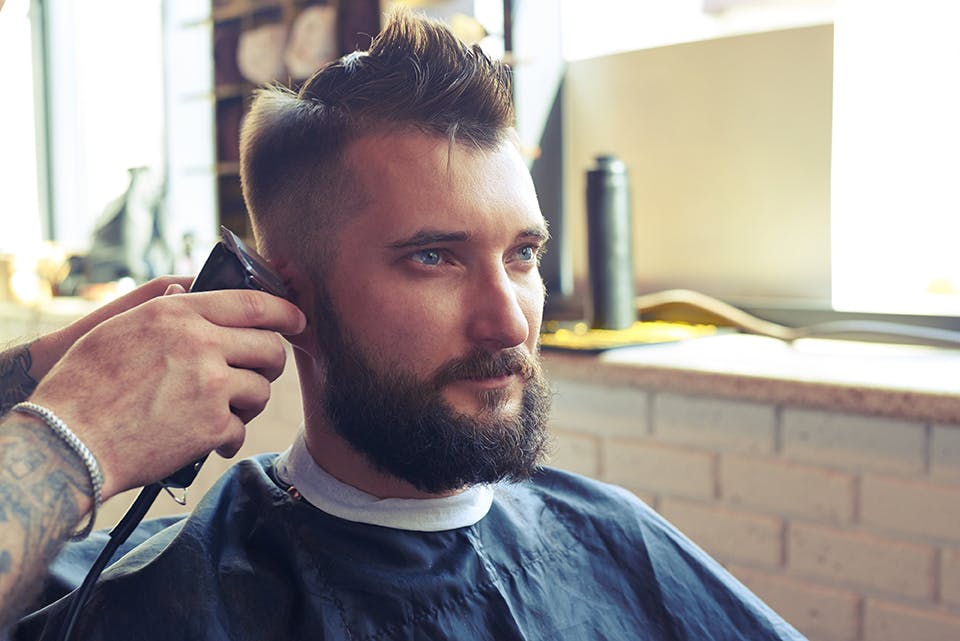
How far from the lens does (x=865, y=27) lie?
2.23 metres

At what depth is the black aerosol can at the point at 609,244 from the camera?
7.29 feet

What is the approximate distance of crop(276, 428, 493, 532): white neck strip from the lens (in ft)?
4.05

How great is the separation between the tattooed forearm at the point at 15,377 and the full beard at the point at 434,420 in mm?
398

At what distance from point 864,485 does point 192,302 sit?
1.40 m

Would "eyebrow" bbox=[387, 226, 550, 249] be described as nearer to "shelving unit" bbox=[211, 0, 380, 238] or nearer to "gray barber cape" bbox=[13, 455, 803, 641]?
"gray barber cape" bbox=[13, 455, 803, 641]

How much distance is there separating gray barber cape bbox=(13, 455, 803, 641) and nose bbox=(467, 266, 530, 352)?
0.29 metres

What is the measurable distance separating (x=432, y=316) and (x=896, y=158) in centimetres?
152

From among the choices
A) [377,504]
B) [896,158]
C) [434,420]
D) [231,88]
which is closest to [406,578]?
[377,504]

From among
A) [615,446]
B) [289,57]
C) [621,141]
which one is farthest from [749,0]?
[289,57]

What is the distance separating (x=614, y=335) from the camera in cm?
228

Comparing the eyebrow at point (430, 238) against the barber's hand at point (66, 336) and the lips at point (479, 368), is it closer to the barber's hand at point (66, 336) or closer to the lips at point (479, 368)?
the lips at point (479, 368)

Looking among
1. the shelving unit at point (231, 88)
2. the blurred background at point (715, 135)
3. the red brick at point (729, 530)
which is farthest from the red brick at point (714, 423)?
the shelving unit at point (231, 88)

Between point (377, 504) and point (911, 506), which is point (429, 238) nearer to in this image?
point (377, 504)

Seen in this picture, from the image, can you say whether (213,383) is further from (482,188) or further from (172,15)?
(172,15)
